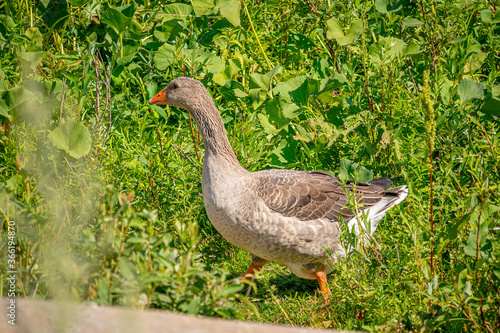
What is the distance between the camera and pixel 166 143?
183 inches

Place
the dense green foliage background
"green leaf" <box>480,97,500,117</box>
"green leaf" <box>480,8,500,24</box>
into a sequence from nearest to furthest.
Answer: the dense green foliage background, "green leaf" <box>480,97,500,117</box>, "green leaf" <box>480,8,500,24</box>

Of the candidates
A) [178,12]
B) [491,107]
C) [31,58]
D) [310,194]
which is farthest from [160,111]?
[491,107]

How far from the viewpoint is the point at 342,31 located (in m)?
4.84

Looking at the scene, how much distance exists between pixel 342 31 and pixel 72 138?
9.24 ft

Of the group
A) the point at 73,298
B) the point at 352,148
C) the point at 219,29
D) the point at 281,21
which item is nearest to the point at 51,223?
the point at 73,298

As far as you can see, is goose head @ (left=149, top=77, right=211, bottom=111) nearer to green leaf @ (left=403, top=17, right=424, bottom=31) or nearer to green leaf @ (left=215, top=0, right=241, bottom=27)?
green leaf @ (left=215, top=0, right=241, bottom=27)

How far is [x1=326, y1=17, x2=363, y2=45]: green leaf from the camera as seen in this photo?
4723 millimetres

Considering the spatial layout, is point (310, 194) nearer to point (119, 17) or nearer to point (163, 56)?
point (163, 56)

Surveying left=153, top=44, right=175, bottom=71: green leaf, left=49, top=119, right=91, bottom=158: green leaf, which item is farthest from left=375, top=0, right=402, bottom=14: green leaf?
left=49, top=119, right=91, bottom=158: green leaf

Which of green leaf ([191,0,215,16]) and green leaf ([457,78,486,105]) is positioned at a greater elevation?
green leaf ([191,0,215,16])

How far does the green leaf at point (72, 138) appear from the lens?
4219mm

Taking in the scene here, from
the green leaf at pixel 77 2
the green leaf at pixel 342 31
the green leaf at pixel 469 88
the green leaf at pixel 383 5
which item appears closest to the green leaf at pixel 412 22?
the green leaf at pixel 383 5

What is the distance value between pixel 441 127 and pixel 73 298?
10.2 ft

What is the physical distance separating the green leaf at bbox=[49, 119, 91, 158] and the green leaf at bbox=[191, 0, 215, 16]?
73.6 inches
